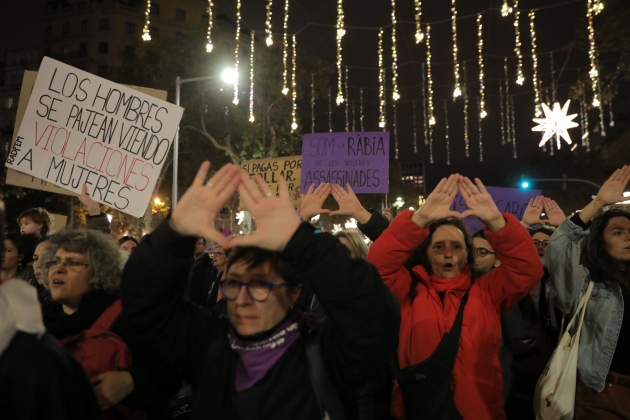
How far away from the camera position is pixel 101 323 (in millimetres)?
2816

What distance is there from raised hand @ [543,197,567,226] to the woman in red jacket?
1408 millimetres

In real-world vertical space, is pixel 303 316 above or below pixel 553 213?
below

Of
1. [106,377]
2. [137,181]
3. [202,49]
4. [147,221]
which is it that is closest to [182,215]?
[106,377]

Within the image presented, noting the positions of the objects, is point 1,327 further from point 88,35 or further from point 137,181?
point 88,35

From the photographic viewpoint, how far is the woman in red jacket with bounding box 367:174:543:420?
3119 mm

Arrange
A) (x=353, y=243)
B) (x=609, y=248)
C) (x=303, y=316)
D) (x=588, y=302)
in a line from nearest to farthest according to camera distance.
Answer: (x=303, y=316)
(x=588, y=302)
(x=609, y=248)
(x=353, y=243)

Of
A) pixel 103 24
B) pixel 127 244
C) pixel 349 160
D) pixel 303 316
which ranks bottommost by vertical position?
pixel 303 316

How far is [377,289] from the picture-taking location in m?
2.07

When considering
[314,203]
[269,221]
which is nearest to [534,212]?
[314,203]

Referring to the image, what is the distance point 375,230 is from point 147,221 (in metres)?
24.1

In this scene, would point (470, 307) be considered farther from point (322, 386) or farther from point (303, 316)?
point (322, 386)

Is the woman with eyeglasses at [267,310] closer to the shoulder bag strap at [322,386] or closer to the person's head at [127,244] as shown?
the shoulder bag strap at [322,386]

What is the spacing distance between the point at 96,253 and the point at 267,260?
1.24 m

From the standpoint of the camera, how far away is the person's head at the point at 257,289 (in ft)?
7.36
